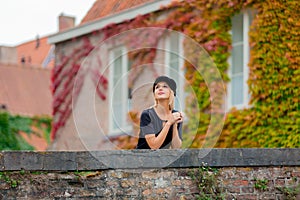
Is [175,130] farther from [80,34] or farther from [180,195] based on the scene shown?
[80,34]

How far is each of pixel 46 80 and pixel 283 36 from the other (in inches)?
859

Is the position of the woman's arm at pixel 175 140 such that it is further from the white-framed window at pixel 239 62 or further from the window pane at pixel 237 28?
the window pane at pixel 237 28

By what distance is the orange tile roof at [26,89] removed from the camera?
3216 cm

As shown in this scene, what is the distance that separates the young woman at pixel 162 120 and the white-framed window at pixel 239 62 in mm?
6435

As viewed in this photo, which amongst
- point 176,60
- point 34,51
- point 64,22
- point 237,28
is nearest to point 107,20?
point 237,28

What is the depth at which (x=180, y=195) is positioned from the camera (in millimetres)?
8711

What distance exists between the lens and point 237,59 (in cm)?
1541

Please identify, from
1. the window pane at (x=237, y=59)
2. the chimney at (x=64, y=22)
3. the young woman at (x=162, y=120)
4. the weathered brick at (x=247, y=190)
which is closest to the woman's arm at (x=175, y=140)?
the young woman at (x=162, y=120)

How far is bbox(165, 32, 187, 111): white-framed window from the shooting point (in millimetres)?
10298

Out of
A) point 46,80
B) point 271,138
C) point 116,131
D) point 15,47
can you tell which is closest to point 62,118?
→ point 116,131

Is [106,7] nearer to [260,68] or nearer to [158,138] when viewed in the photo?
[260,68]

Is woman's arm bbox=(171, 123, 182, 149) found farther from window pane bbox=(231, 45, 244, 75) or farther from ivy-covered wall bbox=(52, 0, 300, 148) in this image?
window pane bbox=(231, 45, 244, 75)

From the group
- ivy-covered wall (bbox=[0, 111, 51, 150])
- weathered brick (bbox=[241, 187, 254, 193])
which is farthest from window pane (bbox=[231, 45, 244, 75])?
ivy-covered wall (bbox=[0, 111, 51, 150])

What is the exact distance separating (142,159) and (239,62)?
701 centimetres
